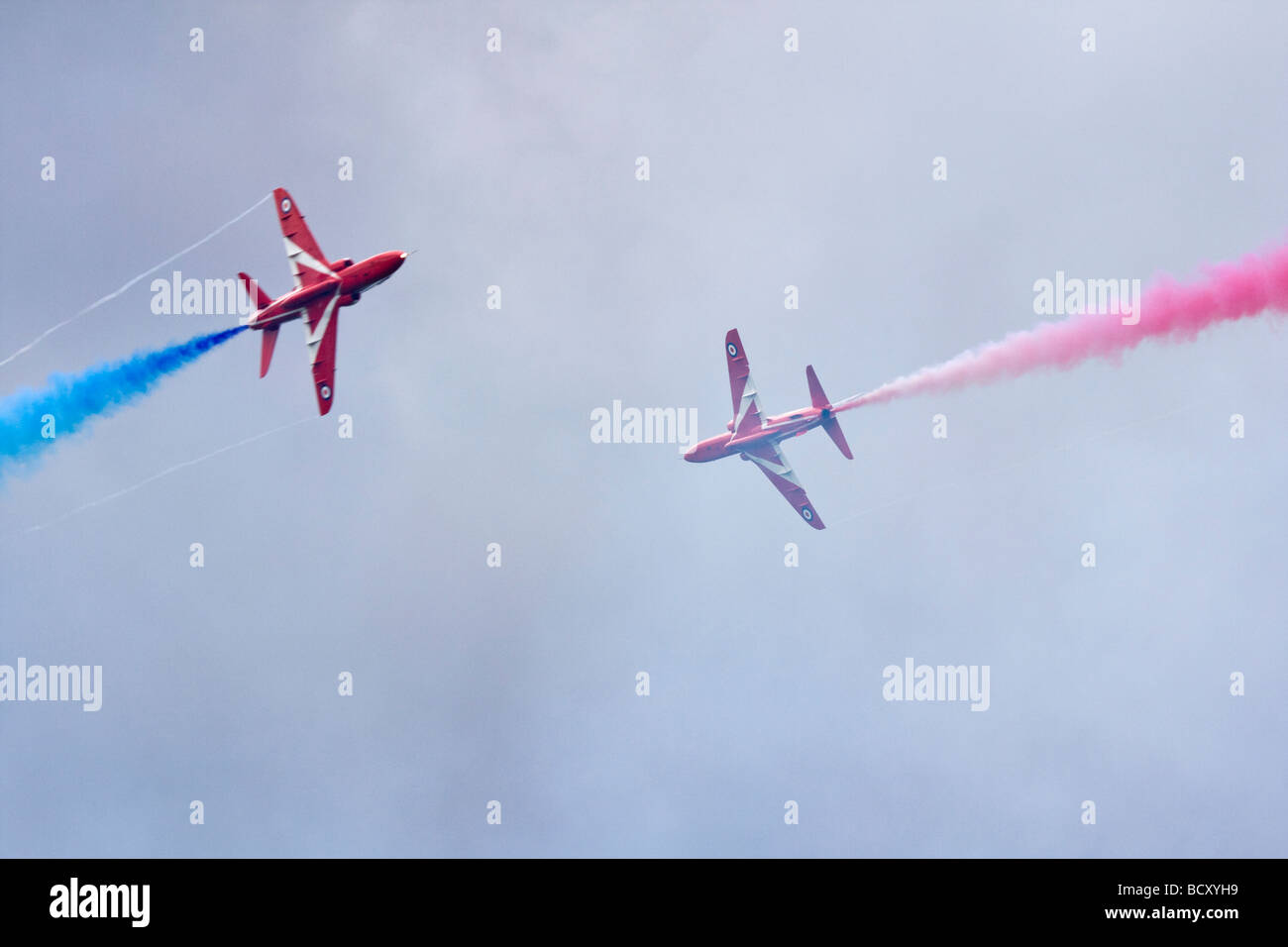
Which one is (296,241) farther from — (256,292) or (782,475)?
(782,475)

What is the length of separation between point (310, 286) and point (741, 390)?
18490 millimetres

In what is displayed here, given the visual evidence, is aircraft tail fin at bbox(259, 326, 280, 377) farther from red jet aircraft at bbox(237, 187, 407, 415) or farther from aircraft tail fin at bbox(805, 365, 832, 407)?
aircraft tail fin at bbox(805, 365, 832, 407)

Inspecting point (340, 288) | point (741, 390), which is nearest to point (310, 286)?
point (340, 288)

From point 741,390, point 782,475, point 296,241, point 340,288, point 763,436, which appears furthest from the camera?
point 782,475

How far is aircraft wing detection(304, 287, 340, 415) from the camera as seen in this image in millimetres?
60906

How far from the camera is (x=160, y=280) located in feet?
207

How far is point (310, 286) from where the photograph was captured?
60.7 metres

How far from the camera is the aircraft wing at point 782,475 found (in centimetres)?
6850

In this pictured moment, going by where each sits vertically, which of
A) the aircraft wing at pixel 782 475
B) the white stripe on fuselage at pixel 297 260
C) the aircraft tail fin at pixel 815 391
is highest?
the white stripe on fuselage at pixel 297 260

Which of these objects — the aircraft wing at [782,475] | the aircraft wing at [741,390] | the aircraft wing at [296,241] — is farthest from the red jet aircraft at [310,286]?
the aircraft wing at [782,475]

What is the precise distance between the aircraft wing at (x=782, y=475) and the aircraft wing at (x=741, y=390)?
0.98 metres

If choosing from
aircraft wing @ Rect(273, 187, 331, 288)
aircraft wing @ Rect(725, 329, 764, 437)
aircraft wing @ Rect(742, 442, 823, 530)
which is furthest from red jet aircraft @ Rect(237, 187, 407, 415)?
aircraft wing @ Rect(742, 442, 823, 530)

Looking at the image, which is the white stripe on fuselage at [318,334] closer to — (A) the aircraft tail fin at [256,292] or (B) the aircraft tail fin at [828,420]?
(A) the aircraft tail fin at [256,292]
